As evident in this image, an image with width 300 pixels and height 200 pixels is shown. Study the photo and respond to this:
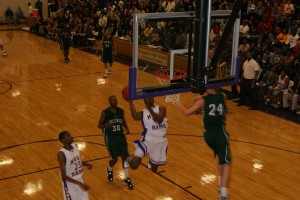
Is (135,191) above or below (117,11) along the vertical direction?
below

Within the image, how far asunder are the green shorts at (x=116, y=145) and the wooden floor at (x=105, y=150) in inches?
26.7

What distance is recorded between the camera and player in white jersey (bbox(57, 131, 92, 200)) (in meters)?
6.50

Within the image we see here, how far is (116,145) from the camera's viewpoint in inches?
320

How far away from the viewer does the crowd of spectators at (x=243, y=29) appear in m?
7.43

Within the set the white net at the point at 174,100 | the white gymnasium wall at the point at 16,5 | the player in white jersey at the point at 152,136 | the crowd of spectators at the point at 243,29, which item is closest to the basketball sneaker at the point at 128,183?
the player in white jersey at the point at 152,136

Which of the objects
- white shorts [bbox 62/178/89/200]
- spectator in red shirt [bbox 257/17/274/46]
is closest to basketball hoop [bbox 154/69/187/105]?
white shorts [bbox 62/178/89/200]

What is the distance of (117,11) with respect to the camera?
76.3 feet

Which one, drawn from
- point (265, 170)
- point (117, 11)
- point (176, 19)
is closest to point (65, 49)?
point (117, 11)

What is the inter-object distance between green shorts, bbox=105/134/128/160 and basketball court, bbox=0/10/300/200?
68 centimetres

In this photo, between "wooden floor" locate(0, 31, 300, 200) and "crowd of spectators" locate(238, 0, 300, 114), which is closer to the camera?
"wooden floor" locate(0, 31, 300, 200)

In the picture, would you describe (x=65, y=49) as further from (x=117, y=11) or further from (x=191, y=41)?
(x=191, y=41)

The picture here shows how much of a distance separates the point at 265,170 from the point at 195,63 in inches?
160

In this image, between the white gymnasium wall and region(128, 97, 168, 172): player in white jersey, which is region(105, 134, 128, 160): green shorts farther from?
the white gymnasium wall

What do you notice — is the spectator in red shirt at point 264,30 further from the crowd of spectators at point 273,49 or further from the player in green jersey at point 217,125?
the player in green jersey at point 217,125
